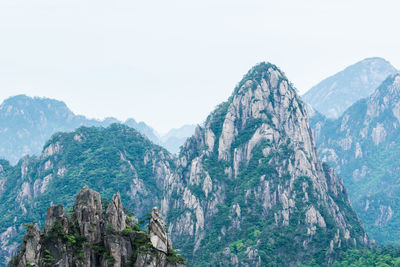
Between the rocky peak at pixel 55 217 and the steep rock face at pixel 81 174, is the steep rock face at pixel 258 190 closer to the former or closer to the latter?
the steep rock face at pixel 81 174

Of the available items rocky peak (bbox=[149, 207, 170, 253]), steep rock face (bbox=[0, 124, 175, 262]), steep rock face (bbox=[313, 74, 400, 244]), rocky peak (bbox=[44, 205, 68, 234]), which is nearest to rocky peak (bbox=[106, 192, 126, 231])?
rocky peak (bbox=[149, 207, 170, 253])

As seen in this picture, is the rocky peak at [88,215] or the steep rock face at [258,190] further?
the steep rock face at [258,190]

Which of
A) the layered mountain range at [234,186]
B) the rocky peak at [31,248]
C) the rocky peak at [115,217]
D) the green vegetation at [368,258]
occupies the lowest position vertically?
the green vegetation at [368,258]

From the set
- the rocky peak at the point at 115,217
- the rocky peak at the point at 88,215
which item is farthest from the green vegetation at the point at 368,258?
the rocky peak at the point at 88,215

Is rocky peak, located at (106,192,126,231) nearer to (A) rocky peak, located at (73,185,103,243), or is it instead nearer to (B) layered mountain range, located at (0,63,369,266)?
(A) rocky peak, located at (73,185,103,243)

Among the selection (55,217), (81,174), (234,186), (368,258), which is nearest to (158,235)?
(55,217)

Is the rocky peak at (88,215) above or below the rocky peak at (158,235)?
above

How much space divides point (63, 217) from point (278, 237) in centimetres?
5564

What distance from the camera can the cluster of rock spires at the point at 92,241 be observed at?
4700cm

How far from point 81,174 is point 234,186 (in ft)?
148

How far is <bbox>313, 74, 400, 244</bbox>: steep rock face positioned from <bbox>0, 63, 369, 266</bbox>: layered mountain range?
46050 millimetres

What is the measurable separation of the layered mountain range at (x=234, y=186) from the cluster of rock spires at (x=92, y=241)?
143 feet

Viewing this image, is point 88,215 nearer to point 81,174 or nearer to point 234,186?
point 234,186

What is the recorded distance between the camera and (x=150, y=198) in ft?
447
